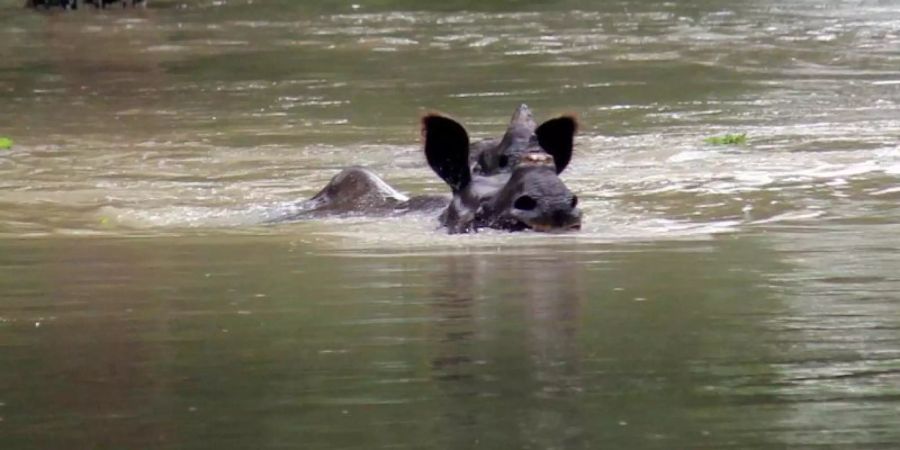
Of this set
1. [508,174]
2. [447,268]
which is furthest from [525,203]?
[447,268]

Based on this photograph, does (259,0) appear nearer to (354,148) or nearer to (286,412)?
(354,148)

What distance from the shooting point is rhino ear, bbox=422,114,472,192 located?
36.3 ft

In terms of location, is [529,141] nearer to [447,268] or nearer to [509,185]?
[509,185]

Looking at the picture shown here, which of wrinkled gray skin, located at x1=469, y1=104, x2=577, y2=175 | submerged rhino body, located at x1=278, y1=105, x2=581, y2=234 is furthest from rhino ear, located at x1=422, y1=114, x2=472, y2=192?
wrinkled gray skin, located at x1=469, y1=104, x2=577, y2=175

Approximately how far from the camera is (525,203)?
1076 cm

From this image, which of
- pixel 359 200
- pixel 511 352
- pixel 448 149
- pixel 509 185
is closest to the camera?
pixel 511 352

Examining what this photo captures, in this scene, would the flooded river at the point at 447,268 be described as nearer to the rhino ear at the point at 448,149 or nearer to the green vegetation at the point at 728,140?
the green vegetation at the point at 728,140

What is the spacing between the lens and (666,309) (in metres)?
7.64

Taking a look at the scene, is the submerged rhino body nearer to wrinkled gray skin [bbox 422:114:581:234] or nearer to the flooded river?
wrinkled gray skin [bbox 422:114:581:234]

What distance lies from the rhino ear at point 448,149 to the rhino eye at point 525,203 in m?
0.52

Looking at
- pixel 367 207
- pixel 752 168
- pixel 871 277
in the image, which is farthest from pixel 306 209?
pixel 871 277

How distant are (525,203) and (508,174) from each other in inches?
21.8

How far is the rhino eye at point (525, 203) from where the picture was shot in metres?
10.7

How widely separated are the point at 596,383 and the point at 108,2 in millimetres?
39960
